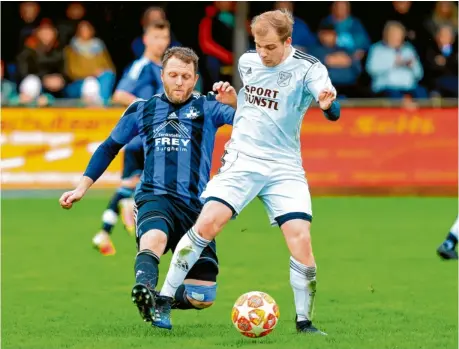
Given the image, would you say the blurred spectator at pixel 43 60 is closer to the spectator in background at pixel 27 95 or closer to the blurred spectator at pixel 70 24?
the spectator in background at pixel 27 95

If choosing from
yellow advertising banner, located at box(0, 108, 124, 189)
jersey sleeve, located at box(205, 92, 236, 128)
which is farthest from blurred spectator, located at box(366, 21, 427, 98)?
jersey sleeve, located at box(205, 92, 236, 128)

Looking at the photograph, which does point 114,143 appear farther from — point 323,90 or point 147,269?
point 323,90

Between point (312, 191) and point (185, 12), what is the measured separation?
404 cm

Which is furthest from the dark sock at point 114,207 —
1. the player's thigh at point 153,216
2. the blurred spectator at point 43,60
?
the blurred spectator at point 43,60

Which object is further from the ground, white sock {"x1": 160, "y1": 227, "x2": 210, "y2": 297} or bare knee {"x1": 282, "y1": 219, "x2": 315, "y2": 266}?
bare knee {"x1": 282, "y1": 219, "x2": 315, "y2": 266}

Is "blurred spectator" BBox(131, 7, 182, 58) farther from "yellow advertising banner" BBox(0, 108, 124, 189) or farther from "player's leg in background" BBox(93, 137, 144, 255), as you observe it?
"player's leg in background" BBox(93, 137, 144, 255)

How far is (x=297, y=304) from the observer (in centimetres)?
744

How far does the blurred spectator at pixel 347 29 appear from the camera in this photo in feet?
64.1

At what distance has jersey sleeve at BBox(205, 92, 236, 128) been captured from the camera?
7.85m

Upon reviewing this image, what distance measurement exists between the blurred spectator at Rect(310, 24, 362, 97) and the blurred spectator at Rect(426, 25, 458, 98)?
51.4 inches

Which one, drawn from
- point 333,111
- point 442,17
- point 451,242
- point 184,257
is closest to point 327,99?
point 333,111

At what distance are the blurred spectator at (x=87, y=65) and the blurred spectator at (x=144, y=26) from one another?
1.75 ft

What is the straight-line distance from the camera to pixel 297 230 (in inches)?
288

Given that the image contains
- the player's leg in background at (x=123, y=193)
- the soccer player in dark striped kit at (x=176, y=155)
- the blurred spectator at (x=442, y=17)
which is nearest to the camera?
the soccer player in dark striped kit at (x=176, y=155)
